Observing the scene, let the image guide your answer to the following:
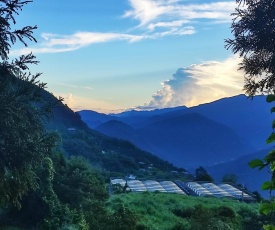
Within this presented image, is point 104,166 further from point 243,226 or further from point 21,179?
point 21,179

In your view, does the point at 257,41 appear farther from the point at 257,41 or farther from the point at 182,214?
the point at 182,214

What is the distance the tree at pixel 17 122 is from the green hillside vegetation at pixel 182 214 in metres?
14.5

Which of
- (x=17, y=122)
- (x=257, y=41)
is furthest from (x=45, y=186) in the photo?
(x=257, y=41)

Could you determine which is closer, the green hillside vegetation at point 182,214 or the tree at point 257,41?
the tree at point 257,41

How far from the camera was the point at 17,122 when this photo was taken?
46.4 feet

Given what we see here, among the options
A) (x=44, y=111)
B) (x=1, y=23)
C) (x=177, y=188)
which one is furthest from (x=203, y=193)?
(x=1, y=23)

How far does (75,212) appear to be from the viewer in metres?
26.2

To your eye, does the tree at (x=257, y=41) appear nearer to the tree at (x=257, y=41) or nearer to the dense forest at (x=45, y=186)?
the tree at (x=257, y=41)

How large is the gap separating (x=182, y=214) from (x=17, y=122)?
30744 mm

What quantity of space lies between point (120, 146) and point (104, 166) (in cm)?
5501

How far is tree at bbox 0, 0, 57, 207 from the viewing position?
12.8 m

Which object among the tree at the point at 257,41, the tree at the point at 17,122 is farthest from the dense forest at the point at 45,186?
the tree at the point at 257,41

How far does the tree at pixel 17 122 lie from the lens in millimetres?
12844

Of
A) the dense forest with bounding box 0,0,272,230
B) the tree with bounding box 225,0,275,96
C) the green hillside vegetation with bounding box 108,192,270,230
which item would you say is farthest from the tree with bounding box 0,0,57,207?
the green hillside vegetation with bounding box 108,192,270,230
